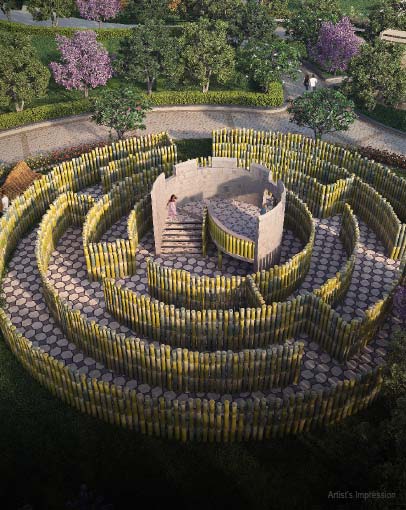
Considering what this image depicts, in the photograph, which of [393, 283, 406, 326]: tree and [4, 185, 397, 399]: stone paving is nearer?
[393, 283, 406, 326]: tree

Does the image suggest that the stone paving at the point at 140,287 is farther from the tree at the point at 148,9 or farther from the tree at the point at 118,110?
the tree at the point at 148,9

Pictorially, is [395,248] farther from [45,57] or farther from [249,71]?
[45,57]

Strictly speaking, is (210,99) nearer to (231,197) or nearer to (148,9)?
(148,9)

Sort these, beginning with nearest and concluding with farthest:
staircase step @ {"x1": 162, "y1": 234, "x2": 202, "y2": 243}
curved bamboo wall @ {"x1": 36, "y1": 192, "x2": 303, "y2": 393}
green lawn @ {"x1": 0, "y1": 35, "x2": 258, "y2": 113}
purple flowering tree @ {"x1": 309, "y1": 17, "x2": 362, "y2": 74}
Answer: curved bamboo wall @ {"x1": 36, "y1": 192, "x2": 303, "y2": 393} → staircase step @ {"x1": 162, "y1": 234, "x2": 202, "y2": 243} → green lawn @ {"x1": 0, "y1": 35, "x2": 258, "y2": 113} → purple flowering tree @ {"x1": 309, "y1": 17, "x2": 362, "y2": 74}

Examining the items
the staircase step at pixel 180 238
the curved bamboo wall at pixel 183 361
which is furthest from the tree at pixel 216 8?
the curved bamboo wall at pixel 183 361

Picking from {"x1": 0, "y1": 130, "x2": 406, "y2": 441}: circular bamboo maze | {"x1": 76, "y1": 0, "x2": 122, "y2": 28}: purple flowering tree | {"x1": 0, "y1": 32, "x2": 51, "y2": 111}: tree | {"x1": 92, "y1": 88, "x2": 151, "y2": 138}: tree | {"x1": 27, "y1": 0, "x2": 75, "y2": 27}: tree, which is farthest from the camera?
{"x1": 76, "y1": 0, "x2": 122, "y2": 28}: purple flowering tree

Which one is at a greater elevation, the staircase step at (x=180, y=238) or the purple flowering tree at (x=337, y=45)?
the purple flowering tree at (x=337, y=45)

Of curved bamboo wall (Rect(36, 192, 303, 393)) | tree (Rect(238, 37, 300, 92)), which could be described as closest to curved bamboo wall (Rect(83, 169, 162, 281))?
curved bamboo wall (Rect(36, 192, 303, 393))

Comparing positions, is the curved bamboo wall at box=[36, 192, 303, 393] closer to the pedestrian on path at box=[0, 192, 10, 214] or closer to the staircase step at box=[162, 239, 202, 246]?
the staircase step at box=[162, 239, 202, 246]
